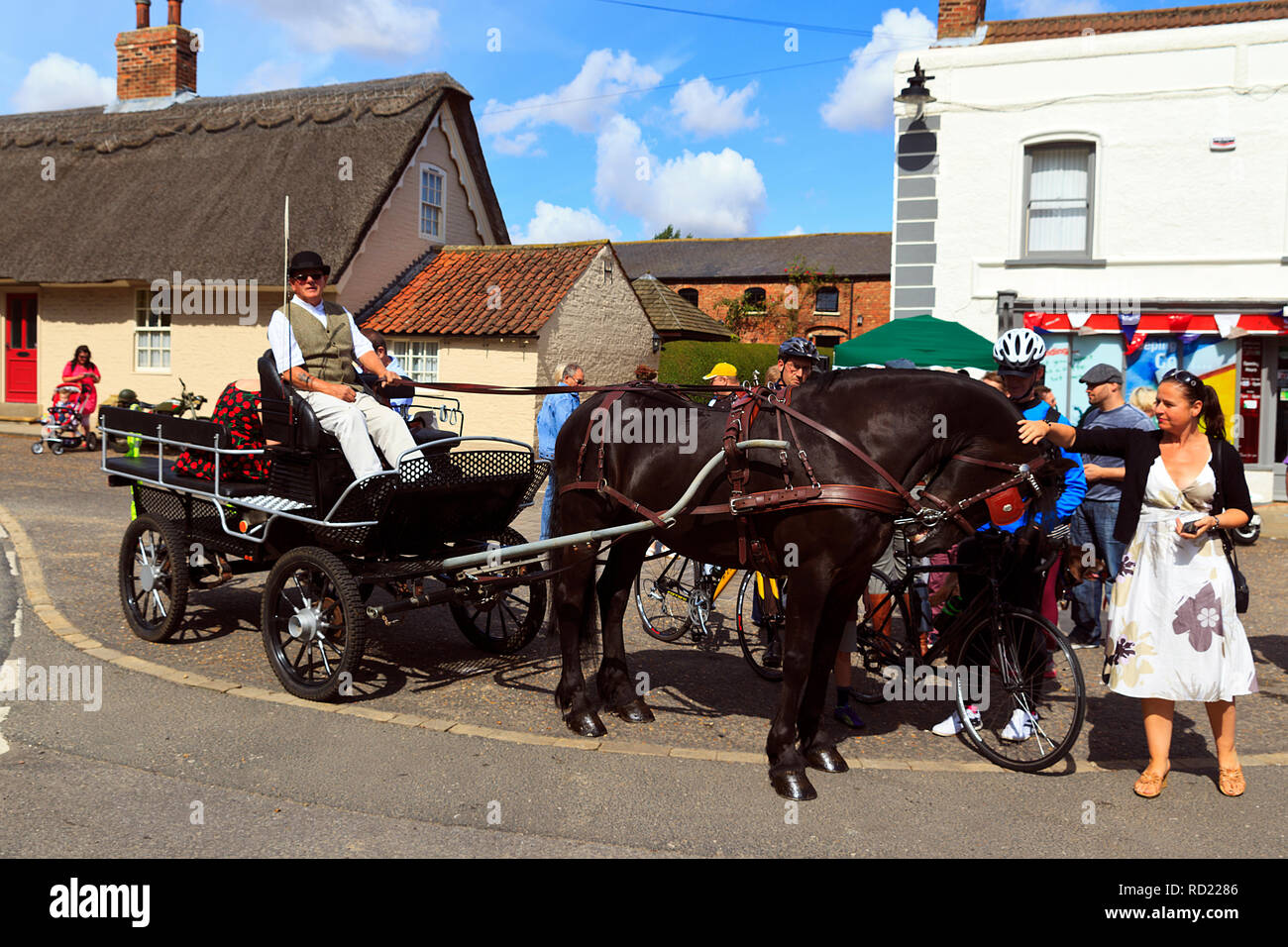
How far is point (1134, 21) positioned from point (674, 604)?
14.2 meters

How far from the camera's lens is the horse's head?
15.7ft

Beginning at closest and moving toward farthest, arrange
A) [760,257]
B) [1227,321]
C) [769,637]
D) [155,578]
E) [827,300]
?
[769,637]
[155,578]
[1227,321]
[827,300]
[760,257]

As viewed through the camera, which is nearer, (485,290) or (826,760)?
(826,760)

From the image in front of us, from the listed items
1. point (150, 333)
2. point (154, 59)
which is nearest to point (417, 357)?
point (150, 333)

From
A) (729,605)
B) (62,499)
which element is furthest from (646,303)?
(729,605)

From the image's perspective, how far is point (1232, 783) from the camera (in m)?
4.88

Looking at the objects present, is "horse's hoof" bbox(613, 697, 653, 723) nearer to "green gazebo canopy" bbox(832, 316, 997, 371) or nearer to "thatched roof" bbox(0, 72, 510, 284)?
"green gazebo canopy" bbox(832, 316, 997, 371)

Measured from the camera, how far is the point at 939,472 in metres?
4.93

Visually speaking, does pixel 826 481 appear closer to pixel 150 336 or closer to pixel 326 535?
pixel 326 535

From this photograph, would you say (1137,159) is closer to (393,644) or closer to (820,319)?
(393,644)

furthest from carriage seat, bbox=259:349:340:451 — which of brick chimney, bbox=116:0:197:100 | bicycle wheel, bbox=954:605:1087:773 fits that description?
brick chimney, bbox=116:0:197:100

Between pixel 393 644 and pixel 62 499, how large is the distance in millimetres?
8798

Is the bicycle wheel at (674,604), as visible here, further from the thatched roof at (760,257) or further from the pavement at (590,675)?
the thatched roof at (760,257)

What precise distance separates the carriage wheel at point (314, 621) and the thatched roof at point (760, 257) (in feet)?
136
